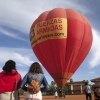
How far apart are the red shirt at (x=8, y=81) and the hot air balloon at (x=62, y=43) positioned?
10.1 metres

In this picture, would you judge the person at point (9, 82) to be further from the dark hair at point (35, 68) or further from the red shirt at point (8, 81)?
the dark hair at point (35, 68)

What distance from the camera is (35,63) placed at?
15.8ft

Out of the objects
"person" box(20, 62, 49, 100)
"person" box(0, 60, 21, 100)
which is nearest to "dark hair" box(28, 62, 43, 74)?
"person" box(20, 62, 49, 100)

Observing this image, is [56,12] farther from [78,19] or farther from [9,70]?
[9,70]

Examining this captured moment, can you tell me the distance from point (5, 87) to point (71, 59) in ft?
34.2

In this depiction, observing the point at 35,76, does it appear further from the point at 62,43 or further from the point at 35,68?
the point at 62,43

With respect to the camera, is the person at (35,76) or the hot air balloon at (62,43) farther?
the hot air balloon at (62,43)

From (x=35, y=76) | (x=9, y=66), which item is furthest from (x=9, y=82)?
(x=35, y=76)

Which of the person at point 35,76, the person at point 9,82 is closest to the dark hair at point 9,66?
the person at point 9,82

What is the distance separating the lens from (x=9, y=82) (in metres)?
4.58

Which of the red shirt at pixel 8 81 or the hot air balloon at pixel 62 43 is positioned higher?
the hot air balloon at pixel 62 43

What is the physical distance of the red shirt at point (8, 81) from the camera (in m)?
4.55

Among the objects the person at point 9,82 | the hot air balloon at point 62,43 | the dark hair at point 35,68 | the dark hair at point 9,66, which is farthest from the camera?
the hot air balloon at point 62,43

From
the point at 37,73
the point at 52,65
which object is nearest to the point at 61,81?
the point at 52,65
